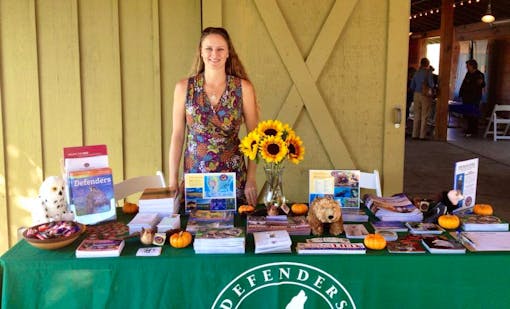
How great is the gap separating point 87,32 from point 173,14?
67 cm

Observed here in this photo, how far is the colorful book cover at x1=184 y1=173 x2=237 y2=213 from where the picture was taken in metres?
2.44

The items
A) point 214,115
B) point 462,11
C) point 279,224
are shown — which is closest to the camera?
point 279,224

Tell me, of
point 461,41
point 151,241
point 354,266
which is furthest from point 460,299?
point 461,41

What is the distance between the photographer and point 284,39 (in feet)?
12.8

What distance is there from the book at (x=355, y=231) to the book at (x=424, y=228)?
0.67ft

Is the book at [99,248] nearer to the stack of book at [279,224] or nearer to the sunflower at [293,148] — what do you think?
the stack of book at [279,224]

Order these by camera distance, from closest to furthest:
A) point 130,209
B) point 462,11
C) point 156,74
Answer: point 130,209
point 156,74
point 462,11

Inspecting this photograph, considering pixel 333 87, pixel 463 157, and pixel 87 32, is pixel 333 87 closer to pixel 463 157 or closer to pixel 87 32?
pixel 87 32

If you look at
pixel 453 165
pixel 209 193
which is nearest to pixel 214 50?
pixel 209 193

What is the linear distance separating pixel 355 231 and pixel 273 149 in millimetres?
501

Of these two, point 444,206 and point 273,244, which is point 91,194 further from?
point 444,206

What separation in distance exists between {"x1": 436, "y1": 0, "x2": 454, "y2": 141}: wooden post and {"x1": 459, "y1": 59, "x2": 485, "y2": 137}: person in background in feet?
3.76

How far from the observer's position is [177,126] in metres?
2.79

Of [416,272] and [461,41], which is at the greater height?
[461,41]
